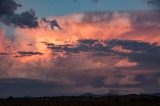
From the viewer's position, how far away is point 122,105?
121 meters

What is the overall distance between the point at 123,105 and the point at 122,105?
36cm

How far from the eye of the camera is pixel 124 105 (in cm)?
12088

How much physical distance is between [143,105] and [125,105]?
18.5ft

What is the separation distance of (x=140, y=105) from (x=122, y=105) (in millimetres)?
5493

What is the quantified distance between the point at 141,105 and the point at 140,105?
0.29m

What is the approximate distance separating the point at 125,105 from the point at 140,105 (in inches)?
187

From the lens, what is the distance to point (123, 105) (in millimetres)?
121500

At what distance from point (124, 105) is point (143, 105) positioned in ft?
19.5

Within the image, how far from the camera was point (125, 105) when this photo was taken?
121m

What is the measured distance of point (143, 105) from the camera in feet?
402

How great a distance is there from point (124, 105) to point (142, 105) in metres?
5.73

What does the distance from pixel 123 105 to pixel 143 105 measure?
6.04 m

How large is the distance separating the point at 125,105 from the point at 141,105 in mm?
5037
